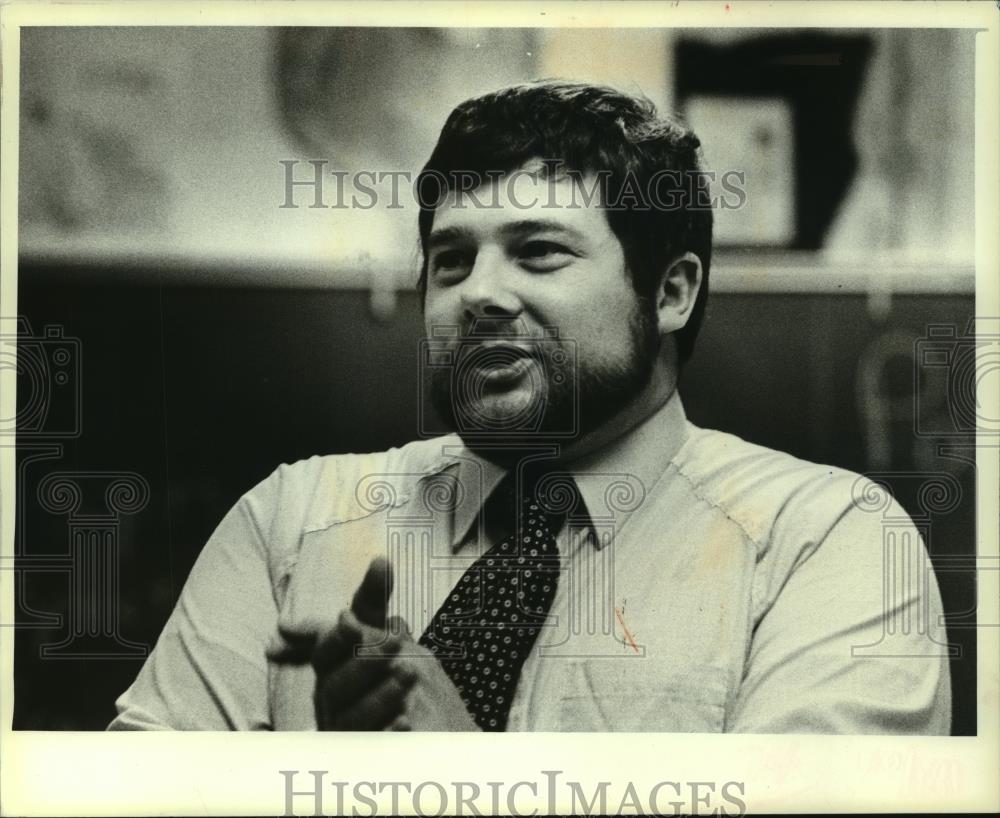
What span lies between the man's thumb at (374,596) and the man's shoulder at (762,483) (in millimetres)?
896

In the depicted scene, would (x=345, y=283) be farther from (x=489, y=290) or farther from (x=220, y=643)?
(x=220, y=643)

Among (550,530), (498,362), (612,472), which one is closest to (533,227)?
(498,362)

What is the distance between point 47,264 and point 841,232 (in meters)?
2.33

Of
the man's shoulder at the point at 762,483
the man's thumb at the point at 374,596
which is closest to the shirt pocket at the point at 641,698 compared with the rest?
the man's shoulder at the point at 762,483

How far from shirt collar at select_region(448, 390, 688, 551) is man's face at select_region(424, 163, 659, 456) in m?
0.10

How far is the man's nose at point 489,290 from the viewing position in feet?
11.2

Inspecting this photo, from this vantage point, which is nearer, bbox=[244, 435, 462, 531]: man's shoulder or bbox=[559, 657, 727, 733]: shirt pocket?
bbox=[559, 657, 727, 733]: shirt pocket

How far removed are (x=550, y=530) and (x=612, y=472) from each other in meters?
0.24

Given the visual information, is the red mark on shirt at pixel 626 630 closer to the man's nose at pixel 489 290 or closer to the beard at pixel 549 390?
the beard at pixel 549 390

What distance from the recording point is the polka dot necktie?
11.2 ft

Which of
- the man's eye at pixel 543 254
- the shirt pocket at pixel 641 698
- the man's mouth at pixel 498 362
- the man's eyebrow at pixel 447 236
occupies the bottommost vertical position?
the shirt pocket at pixel 641 698

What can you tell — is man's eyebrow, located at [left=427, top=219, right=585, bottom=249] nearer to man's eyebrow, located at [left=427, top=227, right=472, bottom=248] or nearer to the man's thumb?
man's eyebrow, located at [left=427, top=227, right=472, bottom=248]

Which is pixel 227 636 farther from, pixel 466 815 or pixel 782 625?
pixel 782 625

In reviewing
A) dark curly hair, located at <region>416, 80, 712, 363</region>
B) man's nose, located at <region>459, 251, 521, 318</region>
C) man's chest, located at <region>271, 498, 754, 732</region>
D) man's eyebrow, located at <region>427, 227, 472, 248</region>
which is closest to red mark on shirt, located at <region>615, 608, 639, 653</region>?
man's chest, located at <region>271, 498, 754, 732</region>
